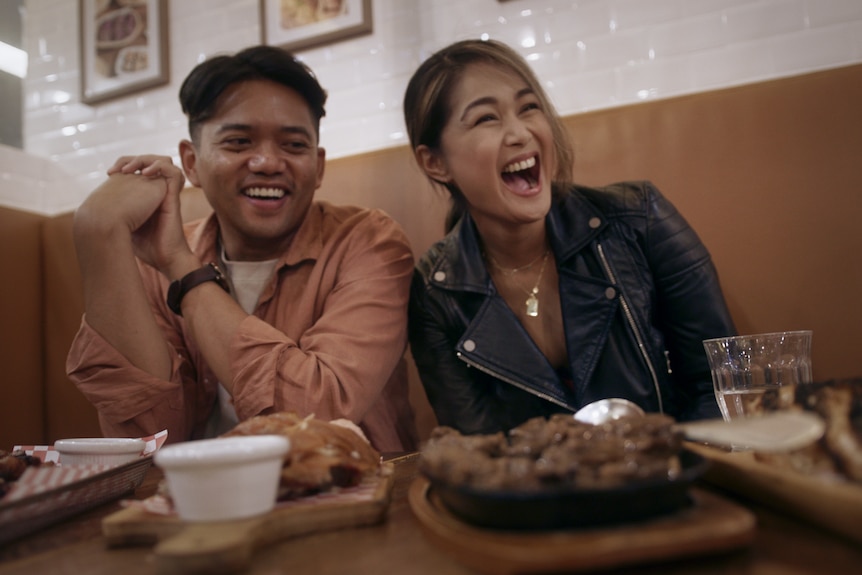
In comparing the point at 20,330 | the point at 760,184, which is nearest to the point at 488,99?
the point at 760,184

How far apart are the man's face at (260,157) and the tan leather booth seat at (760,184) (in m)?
0.44

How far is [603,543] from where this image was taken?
45cm

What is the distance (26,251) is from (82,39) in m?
1.01

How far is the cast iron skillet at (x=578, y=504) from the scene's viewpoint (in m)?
0.48

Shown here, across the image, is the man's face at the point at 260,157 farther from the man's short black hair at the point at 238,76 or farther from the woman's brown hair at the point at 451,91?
the woman's brown hair at the point at 451,91

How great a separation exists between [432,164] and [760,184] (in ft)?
2.88

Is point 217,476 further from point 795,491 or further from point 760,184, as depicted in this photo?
point 760,184

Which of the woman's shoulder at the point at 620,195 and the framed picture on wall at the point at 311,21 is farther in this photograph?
the framed picture on wall at the point at 311,21

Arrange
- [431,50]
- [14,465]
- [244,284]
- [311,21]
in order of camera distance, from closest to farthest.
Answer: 1. [14,465]
2. [244,284]
3. [431,50]
4. [311,21]

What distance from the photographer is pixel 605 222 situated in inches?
59.9

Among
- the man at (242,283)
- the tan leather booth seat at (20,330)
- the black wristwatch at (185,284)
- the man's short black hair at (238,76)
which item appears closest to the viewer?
the man at (242,283)

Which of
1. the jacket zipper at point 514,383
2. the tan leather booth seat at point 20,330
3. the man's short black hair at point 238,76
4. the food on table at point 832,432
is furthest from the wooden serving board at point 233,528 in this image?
the tan leather booth seat at point 20,330

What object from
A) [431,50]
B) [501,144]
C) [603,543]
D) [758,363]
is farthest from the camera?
[431,50]

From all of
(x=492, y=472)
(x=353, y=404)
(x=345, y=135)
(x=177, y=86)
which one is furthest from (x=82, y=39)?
(x=492, y=472)
